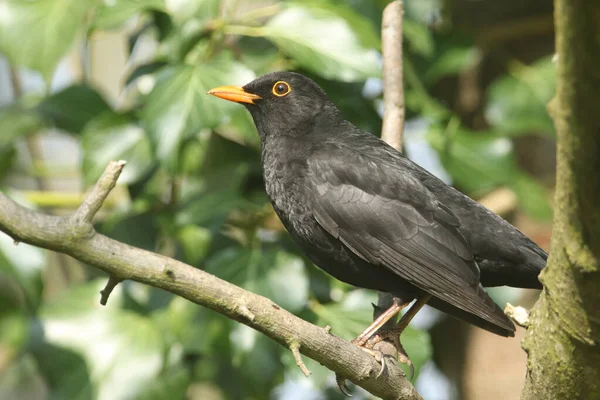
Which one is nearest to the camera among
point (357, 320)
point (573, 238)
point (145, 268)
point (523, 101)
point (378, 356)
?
point (573, 238)

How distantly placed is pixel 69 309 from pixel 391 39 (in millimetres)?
2482

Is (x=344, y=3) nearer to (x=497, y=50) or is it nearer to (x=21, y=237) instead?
(x=497, y=50)

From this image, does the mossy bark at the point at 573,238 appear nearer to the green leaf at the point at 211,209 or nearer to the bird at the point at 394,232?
the bird at the point at 394,232

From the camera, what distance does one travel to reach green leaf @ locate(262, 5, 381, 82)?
4496 mm

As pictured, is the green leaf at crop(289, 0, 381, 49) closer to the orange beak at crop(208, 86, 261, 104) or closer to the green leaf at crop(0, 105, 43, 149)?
the orange beak at crop(208, 86, 261, 104)

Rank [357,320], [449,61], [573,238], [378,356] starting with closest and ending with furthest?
[573,238] < [378,356] < [357,320] < [449,61]

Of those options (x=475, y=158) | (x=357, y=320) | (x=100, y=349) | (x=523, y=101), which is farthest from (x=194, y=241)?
(x=523, y=101)

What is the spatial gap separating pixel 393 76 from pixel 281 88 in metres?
0.68

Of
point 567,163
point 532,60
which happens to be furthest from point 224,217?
point 532,60

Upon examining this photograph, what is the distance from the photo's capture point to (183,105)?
428 cm

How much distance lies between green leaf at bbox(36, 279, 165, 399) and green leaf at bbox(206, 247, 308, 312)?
59 cm

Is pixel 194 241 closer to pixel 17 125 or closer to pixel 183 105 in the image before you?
pixel 183 105

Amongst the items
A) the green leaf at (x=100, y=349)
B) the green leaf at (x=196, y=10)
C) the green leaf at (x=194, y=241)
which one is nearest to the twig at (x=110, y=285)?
the green leaf at (x=100, y=349)

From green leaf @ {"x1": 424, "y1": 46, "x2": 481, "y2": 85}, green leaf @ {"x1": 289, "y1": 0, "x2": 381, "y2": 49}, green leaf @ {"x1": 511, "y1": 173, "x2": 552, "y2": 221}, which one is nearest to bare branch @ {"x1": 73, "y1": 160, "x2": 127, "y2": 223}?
green leaf @ {"x1": 289, "y1": 0, "x2": 381, "y2": 49}
